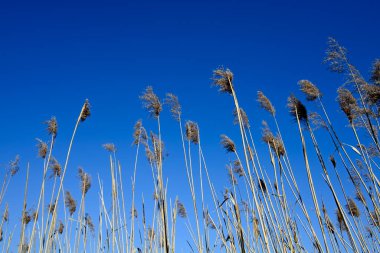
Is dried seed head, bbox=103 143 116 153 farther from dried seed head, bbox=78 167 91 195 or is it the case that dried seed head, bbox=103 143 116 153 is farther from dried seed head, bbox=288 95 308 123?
dried seed head, bbox=288 95 308 123

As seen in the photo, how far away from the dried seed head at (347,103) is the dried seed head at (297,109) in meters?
0.60

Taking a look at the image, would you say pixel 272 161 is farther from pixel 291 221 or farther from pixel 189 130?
pixel 189 130

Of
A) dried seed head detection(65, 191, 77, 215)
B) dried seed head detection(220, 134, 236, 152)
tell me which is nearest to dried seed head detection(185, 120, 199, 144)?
dried seed head detection(220, 134, 236, 152)

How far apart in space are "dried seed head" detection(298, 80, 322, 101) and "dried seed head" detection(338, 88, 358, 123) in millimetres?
283

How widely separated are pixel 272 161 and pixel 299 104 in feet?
2.45

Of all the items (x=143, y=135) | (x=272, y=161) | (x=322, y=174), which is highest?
(x=143, y=135)

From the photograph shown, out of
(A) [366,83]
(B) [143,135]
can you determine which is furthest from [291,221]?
(B) [143,135]

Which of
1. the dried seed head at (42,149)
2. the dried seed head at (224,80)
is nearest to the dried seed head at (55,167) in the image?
the dried seed head at (42,149)

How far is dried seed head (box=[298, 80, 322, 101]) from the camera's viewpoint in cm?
401

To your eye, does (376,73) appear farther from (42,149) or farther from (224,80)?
(42,149)

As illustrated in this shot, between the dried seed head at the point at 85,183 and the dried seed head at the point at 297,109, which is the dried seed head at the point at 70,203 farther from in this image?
the dried seed head at the point at 297,109

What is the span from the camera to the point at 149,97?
3965 millimetres

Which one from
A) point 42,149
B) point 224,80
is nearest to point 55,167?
point 42,149

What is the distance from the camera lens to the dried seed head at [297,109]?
151 inches
